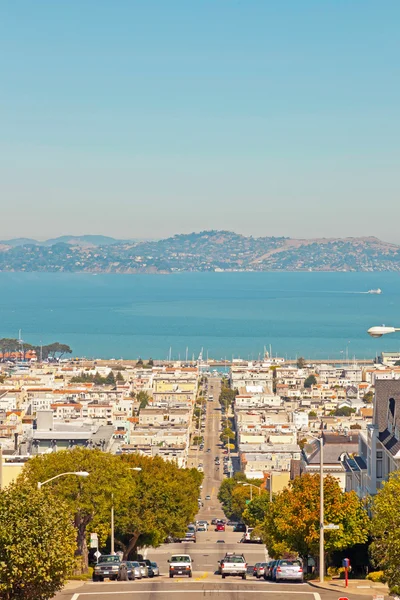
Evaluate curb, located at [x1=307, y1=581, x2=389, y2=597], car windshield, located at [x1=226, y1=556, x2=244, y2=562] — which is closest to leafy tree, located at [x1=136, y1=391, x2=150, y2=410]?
car windshield, located at [x1=226, y1=556, x2=244, y2=562]

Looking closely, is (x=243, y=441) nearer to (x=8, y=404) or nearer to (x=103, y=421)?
(x=103, y=421)

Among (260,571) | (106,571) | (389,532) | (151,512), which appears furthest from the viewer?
(151,512)

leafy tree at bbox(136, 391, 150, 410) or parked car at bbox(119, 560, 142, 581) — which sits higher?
leafy tree at bbox(136, 391, 150, 410)

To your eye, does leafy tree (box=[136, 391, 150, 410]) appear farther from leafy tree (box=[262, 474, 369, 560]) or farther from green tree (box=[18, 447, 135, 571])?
leafy tree (box=[262, 474, 369, 560])

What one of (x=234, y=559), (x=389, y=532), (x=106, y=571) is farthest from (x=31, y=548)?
(x=234, y=559)

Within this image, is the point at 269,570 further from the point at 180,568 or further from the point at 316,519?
the point at 316,519

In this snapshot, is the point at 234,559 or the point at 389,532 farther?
the point at 234,559

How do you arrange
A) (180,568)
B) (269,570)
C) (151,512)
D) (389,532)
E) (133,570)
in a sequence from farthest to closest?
(151,512) → (180,568) → (133,570) → (269,570) → (389,532)
